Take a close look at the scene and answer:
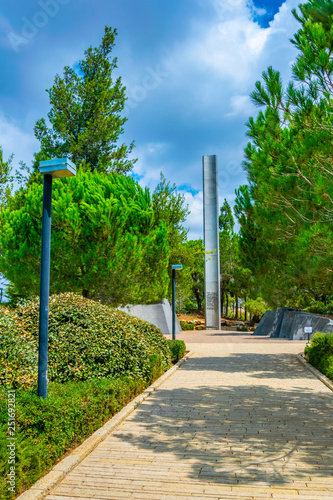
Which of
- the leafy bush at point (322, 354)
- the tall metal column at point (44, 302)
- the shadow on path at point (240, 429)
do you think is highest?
the tall metal column at point (44, 302)

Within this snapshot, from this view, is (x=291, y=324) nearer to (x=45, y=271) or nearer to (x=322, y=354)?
(x=322, y=354)

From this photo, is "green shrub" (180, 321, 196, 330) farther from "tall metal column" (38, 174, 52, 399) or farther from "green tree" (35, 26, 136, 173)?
"tall metal column" (38, 174, 52, 399)

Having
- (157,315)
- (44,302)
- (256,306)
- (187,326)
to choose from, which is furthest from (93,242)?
(256,306)

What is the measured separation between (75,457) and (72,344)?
2.81 metres

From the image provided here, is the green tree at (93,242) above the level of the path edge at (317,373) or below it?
above

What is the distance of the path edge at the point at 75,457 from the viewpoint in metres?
3.80

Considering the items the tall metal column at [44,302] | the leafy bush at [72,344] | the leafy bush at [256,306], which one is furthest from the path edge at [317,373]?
the leafy bush at [256,306]

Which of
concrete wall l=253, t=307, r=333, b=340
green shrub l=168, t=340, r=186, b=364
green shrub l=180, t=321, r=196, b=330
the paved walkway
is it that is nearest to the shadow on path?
the paved walkway

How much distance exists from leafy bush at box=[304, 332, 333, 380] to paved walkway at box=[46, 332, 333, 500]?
5.25 ft

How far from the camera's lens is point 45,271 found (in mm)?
5238

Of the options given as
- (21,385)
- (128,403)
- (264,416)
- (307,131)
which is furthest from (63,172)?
(307,131)

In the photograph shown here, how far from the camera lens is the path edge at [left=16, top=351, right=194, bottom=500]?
12.5 ft

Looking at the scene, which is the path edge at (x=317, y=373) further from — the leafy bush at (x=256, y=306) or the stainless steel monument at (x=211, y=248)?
the leafy bush at (x=256, y=306)

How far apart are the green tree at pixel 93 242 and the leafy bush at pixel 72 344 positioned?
7386 mm
